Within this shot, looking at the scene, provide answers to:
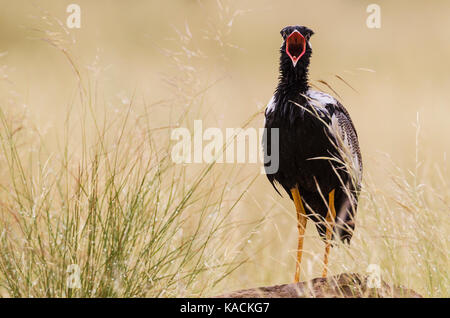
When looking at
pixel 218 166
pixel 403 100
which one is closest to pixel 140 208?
pixel 218 166

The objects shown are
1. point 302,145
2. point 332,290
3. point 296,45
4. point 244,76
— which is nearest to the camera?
point 332,290

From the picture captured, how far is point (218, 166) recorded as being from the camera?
12.7ft

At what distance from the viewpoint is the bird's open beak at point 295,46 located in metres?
3.53

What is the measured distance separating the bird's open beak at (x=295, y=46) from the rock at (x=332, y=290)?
1.20 m

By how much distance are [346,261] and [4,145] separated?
1882mm

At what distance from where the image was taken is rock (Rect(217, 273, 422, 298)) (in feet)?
9.54

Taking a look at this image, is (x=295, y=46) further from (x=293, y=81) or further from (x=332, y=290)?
(x=332, y=290)

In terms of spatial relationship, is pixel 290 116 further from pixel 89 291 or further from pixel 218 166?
pixel 89 291

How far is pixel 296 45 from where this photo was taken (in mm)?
3586

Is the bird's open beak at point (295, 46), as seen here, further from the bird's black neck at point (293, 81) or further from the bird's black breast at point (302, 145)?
the bird's black breast at point (302, 145)

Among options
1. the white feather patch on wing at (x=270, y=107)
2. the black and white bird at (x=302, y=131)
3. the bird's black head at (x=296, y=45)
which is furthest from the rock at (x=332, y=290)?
the bird's black head at (x=296, y=45)

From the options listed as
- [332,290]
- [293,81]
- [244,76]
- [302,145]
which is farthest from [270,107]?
[244,76]

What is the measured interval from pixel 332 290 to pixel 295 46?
4.43 ft

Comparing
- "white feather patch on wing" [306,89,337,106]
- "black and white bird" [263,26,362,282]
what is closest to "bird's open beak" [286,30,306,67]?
"black and white bird" [263,26,362,282]
